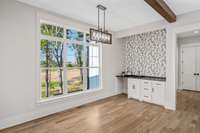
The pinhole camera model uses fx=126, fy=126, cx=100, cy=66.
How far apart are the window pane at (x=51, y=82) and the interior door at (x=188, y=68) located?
6359mm

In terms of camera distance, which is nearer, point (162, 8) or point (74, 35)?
point (162, 8)

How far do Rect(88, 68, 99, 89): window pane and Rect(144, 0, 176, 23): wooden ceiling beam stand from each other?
9.85ft

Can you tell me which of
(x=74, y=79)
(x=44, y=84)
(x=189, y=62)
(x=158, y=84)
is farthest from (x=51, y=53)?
(x=189, y=62)

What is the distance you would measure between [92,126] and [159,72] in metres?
3.57

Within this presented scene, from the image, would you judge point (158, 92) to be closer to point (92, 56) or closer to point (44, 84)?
point (92, 56)

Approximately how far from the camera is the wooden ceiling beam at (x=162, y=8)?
2.71 metres

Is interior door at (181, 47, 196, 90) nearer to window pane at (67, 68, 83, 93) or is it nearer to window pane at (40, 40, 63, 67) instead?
window pane at (67, 68, 83, 93)

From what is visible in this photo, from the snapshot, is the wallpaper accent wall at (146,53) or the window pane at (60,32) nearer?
the window pane at (60,32)

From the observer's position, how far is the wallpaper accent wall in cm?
501

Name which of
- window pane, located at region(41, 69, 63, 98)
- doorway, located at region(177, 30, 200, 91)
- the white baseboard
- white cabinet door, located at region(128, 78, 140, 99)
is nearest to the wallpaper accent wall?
white cabinet door, located at region(128, 78, 140, 99)

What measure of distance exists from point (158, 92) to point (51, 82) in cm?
359

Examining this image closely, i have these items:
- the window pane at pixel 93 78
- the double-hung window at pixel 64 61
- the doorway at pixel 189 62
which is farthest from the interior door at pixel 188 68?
the double-hung window at pixel 64 61

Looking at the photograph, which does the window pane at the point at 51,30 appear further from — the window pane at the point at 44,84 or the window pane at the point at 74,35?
the window pane at the point at 44,84

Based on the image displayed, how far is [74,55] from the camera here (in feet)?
14.6
